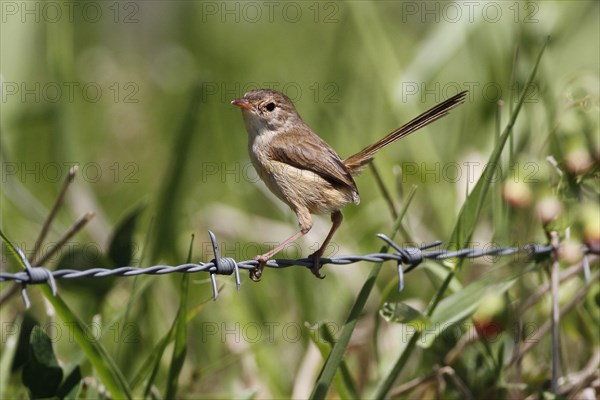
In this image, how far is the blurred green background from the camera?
11.8 feet

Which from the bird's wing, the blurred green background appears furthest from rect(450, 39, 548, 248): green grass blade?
the bird's wing

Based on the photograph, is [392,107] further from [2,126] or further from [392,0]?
[392,0]

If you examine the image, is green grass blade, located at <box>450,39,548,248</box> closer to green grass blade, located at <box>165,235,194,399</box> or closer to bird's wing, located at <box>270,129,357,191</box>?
bird's wing, located at <box>270,129,357,191</box>

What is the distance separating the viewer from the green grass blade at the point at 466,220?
284cm

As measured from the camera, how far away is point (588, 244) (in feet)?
10.5

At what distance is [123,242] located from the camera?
3.46 m

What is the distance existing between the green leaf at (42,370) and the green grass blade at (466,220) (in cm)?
104

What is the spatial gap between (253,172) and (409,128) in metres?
2.22

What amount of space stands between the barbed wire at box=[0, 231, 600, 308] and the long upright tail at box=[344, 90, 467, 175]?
53cm

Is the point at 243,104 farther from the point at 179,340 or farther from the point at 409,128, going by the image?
the point at 179,340

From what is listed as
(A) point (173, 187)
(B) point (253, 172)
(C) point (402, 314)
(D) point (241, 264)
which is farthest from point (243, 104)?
(B) point (253, 172)

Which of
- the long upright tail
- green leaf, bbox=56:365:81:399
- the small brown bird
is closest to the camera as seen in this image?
green leaf, bbox=56:365:81:399

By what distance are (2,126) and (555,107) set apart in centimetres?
288

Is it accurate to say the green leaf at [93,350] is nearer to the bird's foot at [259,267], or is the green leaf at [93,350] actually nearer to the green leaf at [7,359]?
the green leaf at [7,359]
